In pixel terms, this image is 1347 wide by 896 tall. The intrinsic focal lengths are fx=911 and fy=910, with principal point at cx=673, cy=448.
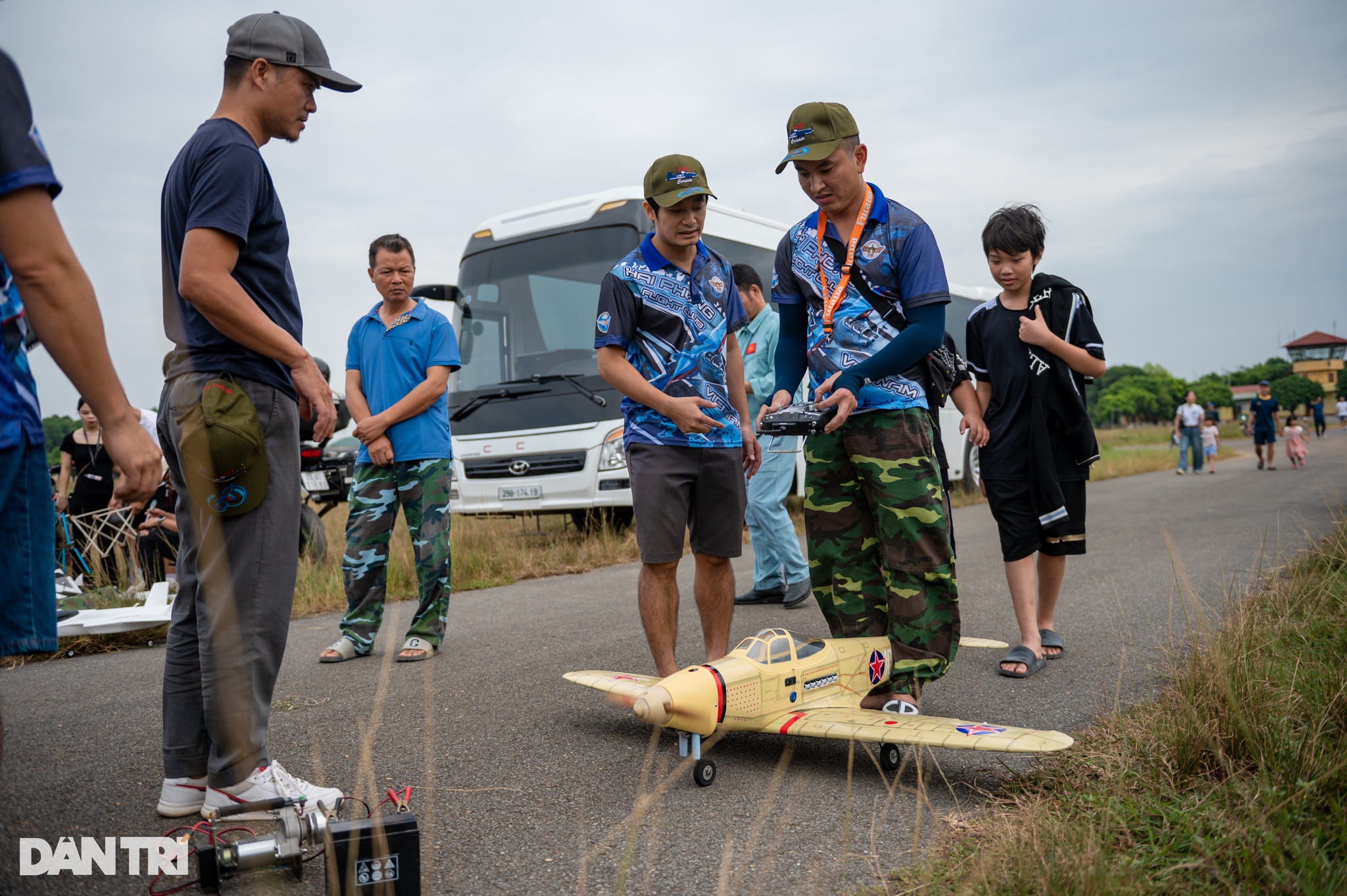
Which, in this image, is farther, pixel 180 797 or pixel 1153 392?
pixel 1153 392

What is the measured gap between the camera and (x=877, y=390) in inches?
136

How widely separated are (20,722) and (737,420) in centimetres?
333

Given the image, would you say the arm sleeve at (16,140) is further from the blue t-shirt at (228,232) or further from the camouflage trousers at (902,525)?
the camouflage trousers at (902,525)

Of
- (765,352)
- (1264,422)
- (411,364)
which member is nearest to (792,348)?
(411,364)

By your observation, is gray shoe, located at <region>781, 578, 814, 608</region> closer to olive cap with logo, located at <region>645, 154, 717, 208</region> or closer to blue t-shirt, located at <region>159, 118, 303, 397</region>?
olive cap with logo, located at <region>645, 154, 717, 208</region>

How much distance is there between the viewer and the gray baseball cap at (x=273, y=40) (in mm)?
2621

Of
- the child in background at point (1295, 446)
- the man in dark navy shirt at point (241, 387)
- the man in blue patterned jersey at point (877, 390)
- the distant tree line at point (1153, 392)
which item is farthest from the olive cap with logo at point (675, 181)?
the distant tree line at point (1153, 392)

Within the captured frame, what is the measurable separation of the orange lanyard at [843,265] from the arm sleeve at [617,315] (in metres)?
0.75

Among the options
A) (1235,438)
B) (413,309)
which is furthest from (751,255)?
(1235,438)

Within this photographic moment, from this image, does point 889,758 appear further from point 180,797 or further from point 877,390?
point 180,797

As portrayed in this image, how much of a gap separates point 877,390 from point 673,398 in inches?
30.6

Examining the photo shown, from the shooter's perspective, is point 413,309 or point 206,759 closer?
point 206,759

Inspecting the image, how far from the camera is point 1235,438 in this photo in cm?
5681

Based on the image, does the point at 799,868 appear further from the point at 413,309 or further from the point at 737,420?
the point at 413,309
